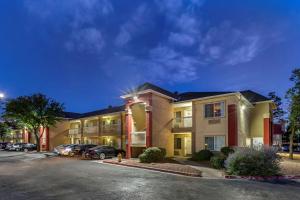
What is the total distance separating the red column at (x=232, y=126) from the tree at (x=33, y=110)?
31410mm

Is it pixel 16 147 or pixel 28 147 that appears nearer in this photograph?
pixel 28 147

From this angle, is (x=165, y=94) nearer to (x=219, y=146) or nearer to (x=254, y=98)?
(x=219, y=146)

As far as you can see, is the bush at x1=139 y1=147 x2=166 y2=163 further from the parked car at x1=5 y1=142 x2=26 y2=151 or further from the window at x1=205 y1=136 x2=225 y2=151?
the parked car at x1=5 y1=142 x2=26 y2=151

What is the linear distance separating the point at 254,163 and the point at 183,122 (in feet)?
44.4

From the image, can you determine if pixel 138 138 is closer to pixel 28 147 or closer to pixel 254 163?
pixel 254 163

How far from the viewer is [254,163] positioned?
1603cm

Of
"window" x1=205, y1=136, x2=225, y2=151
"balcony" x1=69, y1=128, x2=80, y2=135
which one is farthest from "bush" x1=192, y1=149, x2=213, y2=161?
"balcony" x1=69, y1=128, x2=80, y2=135

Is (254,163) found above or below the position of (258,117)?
below

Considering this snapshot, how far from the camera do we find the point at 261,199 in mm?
10242

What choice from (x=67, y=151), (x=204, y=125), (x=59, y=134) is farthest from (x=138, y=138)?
(x=59, y=134)

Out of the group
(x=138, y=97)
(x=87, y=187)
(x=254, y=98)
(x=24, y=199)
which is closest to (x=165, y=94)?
(x=138, y=97)

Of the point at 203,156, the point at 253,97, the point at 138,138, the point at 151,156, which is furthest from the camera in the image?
the point at 253,97

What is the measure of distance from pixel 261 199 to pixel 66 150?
28052 millimetres

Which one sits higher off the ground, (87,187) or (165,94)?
(165,94)
